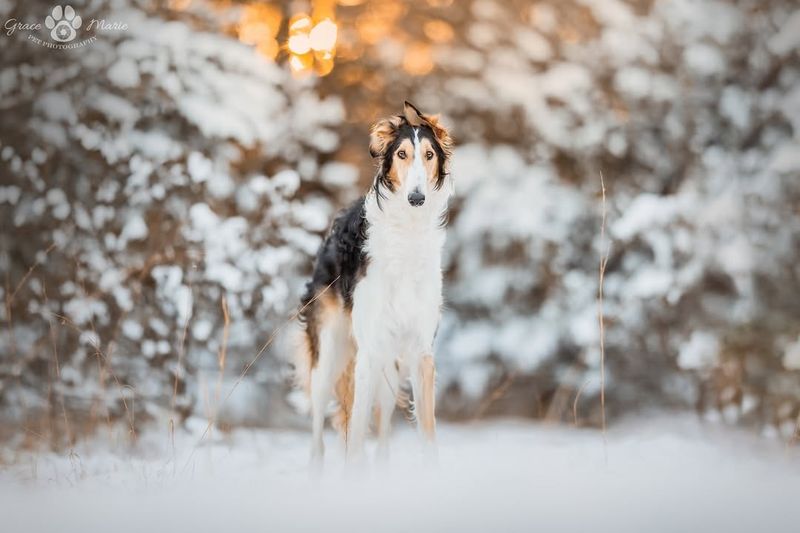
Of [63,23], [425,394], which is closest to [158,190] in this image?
[63,23]

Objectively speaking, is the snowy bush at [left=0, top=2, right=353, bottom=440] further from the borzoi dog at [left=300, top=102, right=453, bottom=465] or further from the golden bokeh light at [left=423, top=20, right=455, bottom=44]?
the borzoi dog at [left=300, top=102, right=453, bottom=465]

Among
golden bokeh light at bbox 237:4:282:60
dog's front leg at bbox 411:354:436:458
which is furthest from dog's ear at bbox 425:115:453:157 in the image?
golden bokeh light at bbox 237:4:282:60

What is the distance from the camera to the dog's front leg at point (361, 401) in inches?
100

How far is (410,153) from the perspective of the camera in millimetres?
2395

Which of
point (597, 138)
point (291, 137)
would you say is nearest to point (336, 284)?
point (291, 137)

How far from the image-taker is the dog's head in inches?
93.3

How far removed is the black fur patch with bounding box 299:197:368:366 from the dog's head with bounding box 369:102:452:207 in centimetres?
21

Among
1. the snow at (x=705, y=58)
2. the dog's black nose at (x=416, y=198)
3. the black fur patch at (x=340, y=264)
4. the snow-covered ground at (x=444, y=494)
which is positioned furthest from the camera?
the snow at (x=705, y=58)

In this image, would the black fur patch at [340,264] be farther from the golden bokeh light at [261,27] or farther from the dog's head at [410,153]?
the golden bokeh light at [261,27]

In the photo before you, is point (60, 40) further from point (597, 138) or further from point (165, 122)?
A: point (597, 138)

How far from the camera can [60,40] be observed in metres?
3.89

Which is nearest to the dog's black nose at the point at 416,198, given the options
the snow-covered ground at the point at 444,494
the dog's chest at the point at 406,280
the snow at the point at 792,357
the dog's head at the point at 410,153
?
the dog's head at the point at 410,153

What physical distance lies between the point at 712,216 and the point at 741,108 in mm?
538

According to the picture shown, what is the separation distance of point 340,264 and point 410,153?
568 mm
